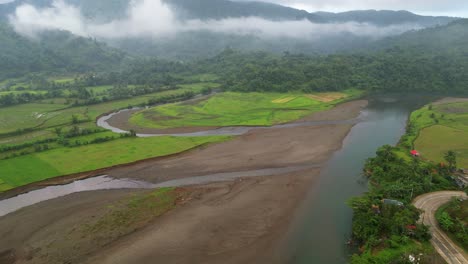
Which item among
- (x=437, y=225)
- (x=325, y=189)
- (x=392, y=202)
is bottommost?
(x=325, y=189)

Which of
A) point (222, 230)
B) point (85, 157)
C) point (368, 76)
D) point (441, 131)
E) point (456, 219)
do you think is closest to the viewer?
point (456, 219)

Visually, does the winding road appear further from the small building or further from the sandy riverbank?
the sandy riverbank

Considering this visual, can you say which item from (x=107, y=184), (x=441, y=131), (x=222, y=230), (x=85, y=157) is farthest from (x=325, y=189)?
(x=85, y=157)

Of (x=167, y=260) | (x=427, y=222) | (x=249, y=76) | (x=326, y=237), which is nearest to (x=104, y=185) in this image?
(x=167, y=260)

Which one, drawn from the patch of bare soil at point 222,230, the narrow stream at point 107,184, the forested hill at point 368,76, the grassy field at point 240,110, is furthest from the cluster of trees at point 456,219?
the forested hill at point 368,76

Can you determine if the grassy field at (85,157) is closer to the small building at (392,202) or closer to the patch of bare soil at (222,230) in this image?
the patch of bare soil at (222,230)

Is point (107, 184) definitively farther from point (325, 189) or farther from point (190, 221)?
point (325, 189)

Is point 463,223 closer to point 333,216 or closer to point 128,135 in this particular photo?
point 333,216
